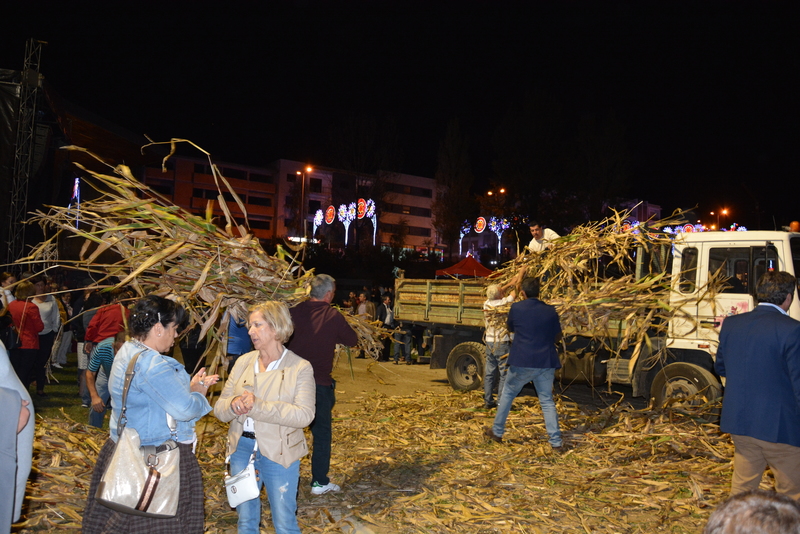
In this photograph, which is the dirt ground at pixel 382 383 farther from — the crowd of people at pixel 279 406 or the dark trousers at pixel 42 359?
the dark trousers at pixel 42 359

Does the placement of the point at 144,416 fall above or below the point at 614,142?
below

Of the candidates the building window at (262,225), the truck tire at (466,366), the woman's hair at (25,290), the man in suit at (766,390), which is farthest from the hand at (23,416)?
the building window at (262,225)

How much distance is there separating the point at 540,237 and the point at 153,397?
7283 millimetres

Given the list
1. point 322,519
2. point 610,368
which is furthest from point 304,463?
point 610,368

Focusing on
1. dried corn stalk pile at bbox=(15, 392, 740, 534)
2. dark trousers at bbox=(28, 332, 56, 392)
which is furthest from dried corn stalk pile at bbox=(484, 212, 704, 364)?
dark trousers at bbox=(28, 332, 56, 392)

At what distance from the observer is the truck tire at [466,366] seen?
1066 cm

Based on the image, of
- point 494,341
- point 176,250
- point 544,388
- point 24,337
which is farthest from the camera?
point 494,341

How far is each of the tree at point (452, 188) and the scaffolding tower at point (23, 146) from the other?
39.5m

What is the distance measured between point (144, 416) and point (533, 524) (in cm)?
314

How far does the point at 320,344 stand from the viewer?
16.8ft

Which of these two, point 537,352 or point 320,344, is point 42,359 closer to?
point 320,344

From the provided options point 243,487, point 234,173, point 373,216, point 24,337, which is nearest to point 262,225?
point 234,173

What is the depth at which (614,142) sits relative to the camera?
1427 inches

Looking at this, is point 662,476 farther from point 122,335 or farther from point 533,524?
point 122,335
